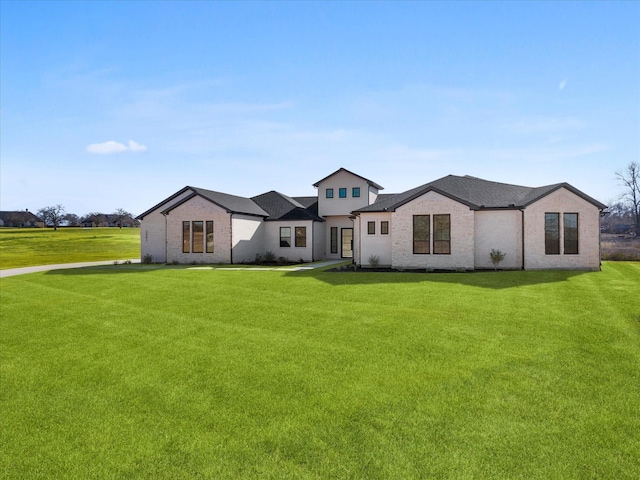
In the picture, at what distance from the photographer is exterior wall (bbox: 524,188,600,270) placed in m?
21.7

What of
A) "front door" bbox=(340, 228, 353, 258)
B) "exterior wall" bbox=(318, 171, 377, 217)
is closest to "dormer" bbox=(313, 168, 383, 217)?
"exterior wall" bbox=(318, 171, 377, 217)

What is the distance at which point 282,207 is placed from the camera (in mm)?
34000

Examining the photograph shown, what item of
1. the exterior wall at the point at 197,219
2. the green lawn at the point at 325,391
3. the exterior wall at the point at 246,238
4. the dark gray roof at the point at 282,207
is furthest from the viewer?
the dark gray roof at the point at 282,207

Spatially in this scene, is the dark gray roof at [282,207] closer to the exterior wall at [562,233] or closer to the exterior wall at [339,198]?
the exterior wall at [339,198]

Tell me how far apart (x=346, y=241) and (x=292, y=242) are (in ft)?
17.5

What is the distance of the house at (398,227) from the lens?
21.9 meters

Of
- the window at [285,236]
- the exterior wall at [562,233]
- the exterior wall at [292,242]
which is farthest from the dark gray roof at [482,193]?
the window at [285,236]

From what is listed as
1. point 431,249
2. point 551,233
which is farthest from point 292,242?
point 551,233

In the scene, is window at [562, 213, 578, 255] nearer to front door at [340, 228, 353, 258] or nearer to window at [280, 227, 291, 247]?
front door at [340, 228, 353, 258]

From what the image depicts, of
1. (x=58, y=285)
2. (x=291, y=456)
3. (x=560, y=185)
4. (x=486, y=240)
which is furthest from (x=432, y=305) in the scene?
(x=58, y=285)

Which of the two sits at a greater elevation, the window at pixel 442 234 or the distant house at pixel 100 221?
the distant house at pixel 100 221

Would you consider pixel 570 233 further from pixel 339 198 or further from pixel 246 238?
pixel 246 238

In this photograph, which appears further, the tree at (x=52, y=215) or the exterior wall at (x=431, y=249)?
the tree at (x=52, y=215)

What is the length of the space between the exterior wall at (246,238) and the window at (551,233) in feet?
66.1
